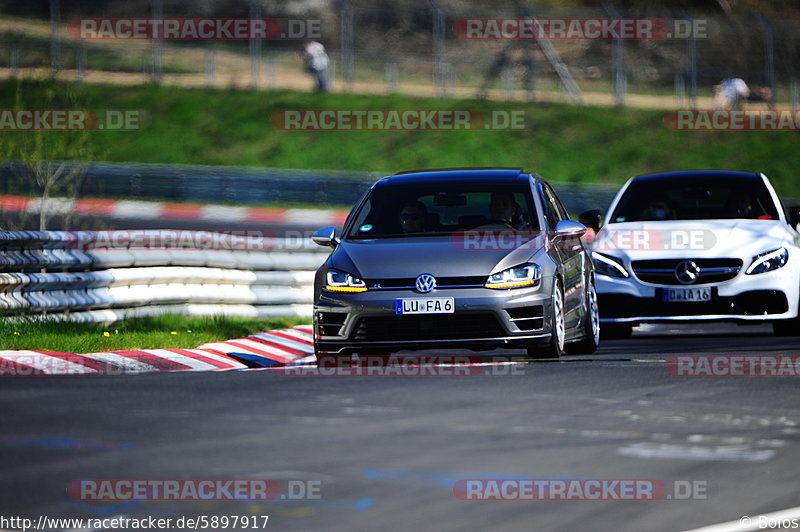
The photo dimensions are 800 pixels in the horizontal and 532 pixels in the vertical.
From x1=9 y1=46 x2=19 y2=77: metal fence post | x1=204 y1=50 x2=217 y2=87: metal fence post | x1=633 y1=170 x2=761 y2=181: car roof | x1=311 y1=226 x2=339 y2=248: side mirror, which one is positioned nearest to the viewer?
x1=311 y1=226 x2=339 y2=248: side mirror

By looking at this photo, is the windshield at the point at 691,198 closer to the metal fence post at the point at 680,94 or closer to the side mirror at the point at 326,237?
the side mirror at the point at 326,237

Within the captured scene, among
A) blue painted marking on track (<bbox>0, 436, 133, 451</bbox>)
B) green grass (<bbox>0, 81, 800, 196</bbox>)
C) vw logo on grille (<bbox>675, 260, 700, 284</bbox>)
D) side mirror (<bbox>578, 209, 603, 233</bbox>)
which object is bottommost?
blue painted marking on track (<bbox>0, 436, 133, 451</bbox>)

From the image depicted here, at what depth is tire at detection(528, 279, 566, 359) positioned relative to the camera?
1155cm

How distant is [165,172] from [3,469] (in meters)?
31.0

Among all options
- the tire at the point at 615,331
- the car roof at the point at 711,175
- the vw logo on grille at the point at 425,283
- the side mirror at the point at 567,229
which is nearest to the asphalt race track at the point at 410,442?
the vw logo on grille at the point at 425,283

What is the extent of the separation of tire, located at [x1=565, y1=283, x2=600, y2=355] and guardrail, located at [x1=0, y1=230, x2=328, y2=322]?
14.2 ft

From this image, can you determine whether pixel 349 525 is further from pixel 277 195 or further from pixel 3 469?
pixel 277 195

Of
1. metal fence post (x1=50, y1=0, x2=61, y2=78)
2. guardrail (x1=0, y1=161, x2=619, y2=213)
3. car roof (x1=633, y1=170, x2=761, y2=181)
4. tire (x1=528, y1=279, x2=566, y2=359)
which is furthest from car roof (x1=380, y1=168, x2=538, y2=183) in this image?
metal fence post (x1=50, y1=0, x2=61, y2=78)

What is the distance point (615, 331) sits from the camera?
15.1m

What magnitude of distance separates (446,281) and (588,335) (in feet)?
7.21

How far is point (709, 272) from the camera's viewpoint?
1422 centimetres

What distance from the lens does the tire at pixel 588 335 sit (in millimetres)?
12898

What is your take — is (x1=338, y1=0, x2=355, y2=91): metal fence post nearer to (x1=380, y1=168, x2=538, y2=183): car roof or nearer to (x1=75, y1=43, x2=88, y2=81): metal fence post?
(x1=75, y1=43, x2=88, y2=81): metal fence post

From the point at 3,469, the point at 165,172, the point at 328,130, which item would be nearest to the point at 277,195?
the point at 165,172
